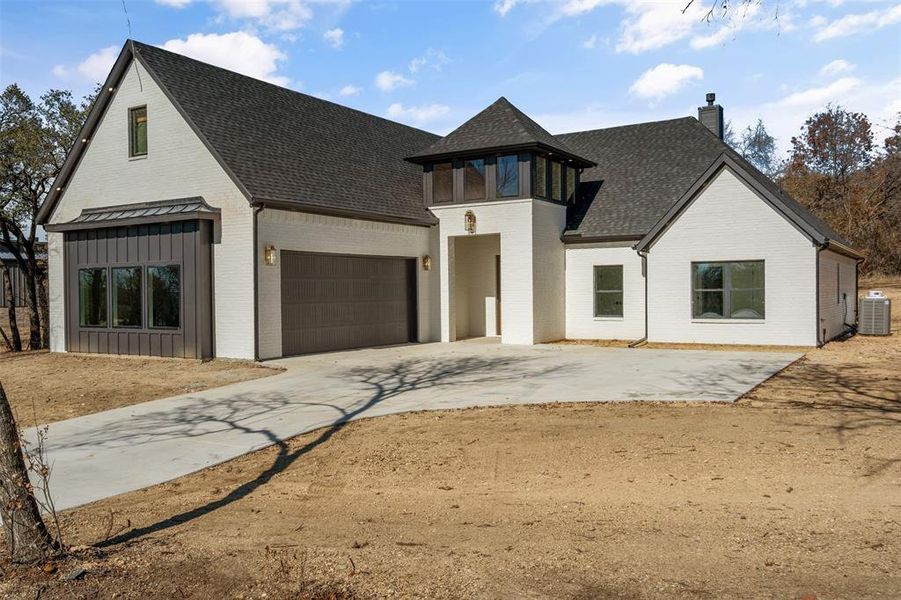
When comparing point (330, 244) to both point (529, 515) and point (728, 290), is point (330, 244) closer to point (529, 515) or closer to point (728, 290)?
point (728, 290)

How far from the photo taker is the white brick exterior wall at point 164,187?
1728 cm

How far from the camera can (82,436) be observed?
955 centimetres

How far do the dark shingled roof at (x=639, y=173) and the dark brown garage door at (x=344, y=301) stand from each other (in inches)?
229

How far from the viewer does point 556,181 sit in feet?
74.4

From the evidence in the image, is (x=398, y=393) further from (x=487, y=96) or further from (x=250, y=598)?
(x=487, y=96)

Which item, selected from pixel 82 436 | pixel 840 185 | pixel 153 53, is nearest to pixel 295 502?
pixel 82 436

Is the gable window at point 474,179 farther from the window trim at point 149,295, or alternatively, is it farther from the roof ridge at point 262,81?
the window trim at point 149,295

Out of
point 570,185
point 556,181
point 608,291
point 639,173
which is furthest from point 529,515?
point 639,173

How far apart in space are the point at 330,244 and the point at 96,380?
6.69 m

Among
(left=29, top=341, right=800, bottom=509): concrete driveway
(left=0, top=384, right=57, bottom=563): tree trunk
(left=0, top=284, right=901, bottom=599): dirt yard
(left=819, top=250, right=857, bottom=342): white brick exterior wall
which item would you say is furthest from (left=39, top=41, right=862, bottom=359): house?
(left=0, top=384, right=57, bottom=563): tree trunk

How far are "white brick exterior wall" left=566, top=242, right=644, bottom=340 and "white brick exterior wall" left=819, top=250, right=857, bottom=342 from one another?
482 cm

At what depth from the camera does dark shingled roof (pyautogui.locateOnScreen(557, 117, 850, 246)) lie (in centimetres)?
2223

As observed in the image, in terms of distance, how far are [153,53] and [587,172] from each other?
14628 mm

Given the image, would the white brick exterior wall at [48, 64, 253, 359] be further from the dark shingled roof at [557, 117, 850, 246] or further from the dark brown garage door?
the dark shingled roof at [557, 117, 850, 246]
